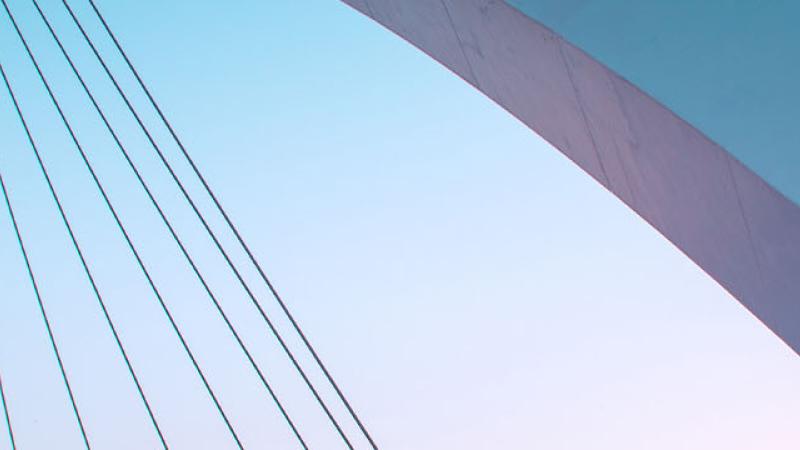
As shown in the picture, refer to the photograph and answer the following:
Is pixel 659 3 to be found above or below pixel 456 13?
below

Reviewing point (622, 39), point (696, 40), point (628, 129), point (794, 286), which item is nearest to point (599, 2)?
point (622, 39)

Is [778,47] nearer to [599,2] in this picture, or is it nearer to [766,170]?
[766,170]

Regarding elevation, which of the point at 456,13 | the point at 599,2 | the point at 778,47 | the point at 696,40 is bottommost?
the point at 778,47

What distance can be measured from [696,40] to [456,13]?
1670mm

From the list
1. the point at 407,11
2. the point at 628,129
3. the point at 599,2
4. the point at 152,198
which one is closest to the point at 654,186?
the point at 628,129

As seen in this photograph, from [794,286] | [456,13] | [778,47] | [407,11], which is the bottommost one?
[794,286]

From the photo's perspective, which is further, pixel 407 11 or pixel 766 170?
pixel 407 11

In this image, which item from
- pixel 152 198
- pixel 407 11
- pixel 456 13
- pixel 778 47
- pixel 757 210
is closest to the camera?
pixel 778 47

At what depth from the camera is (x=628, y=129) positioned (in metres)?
4.93

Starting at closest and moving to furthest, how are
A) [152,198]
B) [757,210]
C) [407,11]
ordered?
[757,210]
[407,11]
[152,198]

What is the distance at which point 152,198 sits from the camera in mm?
7176

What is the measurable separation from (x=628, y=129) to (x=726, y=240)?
29.9 inches

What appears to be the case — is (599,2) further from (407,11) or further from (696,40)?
(407,11)

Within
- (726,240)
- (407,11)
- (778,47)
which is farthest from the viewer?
(407,11)
